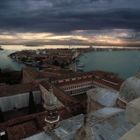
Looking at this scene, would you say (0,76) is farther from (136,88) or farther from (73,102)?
(136,88)

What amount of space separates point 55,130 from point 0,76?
30342 mm

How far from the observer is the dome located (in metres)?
11.0

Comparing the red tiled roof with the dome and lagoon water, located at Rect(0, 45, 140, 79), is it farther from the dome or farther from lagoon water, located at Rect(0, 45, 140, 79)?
lagoon water, located at Rect(0, 45, 140, 79)

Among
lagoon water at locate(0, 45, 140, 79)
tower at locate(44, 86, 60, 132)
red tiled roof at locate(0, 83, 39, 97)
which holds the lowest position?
lagoon water at locate(0, 45, 140, 79)

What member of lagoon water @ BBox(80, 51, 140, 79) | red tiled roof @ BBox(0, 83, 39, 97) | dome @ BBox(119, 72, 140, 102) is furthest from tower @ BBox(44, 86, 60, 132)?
lagoon water @ BBox(80, 51, 140, 79)

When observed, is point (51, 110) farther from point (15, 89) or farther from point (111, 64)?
point (111, 64)

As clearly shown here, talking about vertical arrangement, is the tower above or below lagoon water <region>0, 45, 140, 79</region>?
above

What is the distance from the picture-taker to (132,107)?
8.16 ft

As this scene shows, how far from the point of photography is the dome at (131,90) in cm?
1105

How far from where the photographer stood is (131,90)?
37.2 ft

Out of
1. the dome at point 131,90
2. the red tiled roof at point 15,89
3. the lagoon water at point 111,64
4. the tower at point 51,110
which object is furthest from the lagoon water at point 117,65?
the tower at point 51,110

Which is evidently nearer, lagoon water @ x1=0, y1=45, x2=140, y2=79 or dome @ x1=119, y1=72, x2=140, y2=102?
dome @ x1=119, y1=72, x2=140, y2=102

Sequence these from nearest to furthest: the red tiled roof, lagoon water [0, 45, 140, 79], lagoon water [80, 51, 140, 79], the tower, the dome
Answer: the tower, the dome, the red tiled roof, lagoon water [80, 51, 140, 79], lagoon water [0, 45, 140, 79]

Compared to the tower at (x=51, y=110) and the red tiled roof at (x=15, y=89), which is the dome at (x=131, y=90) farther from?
the red tiled roof at (x=15, y=89)
